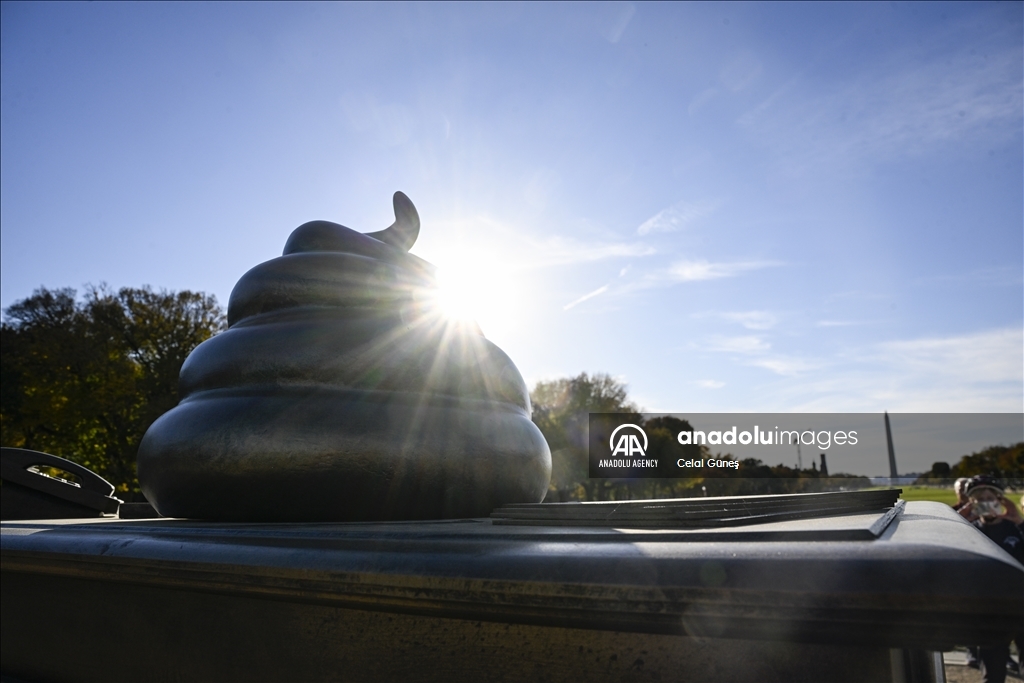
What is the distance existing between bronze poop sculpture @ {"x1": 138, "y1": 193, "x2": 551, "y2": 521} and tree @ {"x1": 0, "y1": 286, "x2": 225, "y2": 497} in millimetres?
24120

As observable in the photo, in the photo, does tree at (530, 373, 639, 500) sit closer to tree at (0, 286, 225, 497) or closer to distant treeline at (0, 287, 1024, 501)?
distant treeline at (0, 287, 1024, 501)

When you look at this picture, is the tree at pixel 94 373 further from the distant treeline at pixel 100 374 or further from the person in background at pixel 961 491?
the person in background at pixel 961 491

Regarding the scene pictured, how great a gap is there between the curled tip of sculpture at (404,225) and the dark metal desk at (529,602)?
2605mm

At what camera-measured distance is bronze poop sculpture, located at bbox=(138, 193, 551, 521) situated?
3.46 meters

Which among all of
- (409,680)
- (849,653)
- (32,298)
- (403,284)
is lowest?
(409,680)

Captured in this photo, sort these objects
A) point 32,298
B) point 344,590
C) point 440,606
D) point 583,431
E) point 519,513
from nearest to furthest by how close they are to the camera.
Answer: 1. point 440,606
2. point 344,590
3. point 519,513
4. point 32,298
5. point 583,431

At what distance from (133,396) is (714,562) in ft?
98.8

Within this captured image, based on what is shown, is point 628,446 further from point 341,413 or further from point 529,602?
point 529,602

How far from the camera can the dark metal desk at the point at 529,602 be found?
1448mm

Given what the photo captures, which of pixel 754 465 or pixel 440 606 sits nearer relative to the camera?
pixel 440 606

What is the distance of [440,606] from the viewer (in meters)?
1.93

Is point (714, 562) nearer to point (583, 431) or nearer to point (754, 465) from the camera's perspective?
point (754, 465)

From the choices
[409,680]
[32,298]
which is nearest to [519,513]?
[409,680]

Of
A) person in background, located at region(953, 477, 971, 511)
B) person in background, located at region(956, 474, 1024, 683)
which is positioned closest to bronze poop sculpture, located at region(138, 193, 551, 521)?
person in background, located at region(956, 474, 1024, 683)
